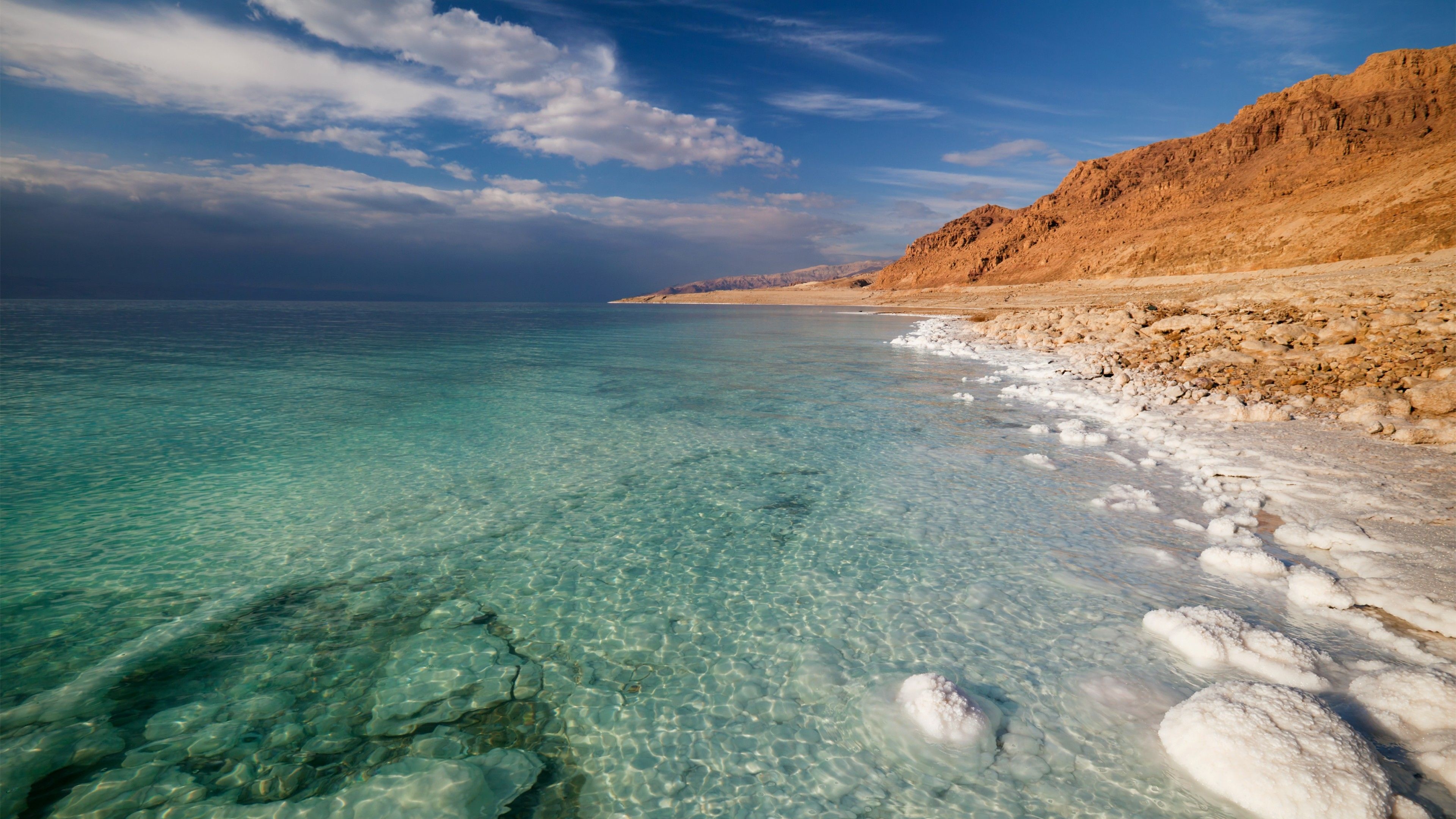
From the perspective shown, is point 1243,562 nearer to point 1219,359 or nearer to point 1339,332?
point 1219,359

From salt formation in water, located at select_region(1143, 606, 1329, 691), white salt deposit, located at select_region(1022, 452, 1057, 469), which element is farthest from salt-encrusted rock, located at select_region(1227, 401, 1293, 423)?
salt formation in water, located at select_region(1143, 606, 1329, 691)

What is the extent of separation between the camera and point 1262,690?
4070 millimetres

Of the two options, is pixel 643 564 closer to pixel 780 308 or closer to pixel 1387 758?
pixel 1387 758

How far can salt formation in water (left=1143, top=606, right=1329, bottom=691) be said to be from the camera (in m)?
4.49

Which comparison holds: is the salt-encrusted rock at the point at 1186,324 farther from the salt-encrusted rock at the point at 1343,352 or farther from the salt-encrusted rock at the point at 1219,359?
the salt-encrusted rock at the point at 1343,352

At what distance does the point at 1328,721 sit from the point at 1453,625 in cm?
259

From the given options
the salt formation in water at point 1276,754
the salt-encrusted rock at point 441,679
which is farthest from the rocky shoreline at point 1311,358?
the salt-encrusted rock at point 441,679

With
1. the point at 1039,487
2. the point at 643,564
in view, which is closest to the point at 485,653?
the point at 643,564

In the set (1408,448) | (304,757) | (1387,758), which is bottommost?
(304,757)

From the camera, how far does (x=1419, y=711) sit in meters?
3.95

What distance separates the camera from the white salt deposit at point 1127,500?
805 cm

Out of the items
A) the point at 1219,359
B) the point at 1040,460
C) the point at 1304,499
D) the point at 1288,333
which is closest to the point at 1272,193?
the point at 1288,333

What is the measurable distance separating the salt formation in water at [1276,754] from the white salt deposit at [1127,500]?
14.3ft

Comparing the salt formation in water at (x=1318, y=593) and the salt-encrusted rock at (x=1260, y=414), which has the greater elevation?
the salt-encrusted rock at (x=1260, y=414)
